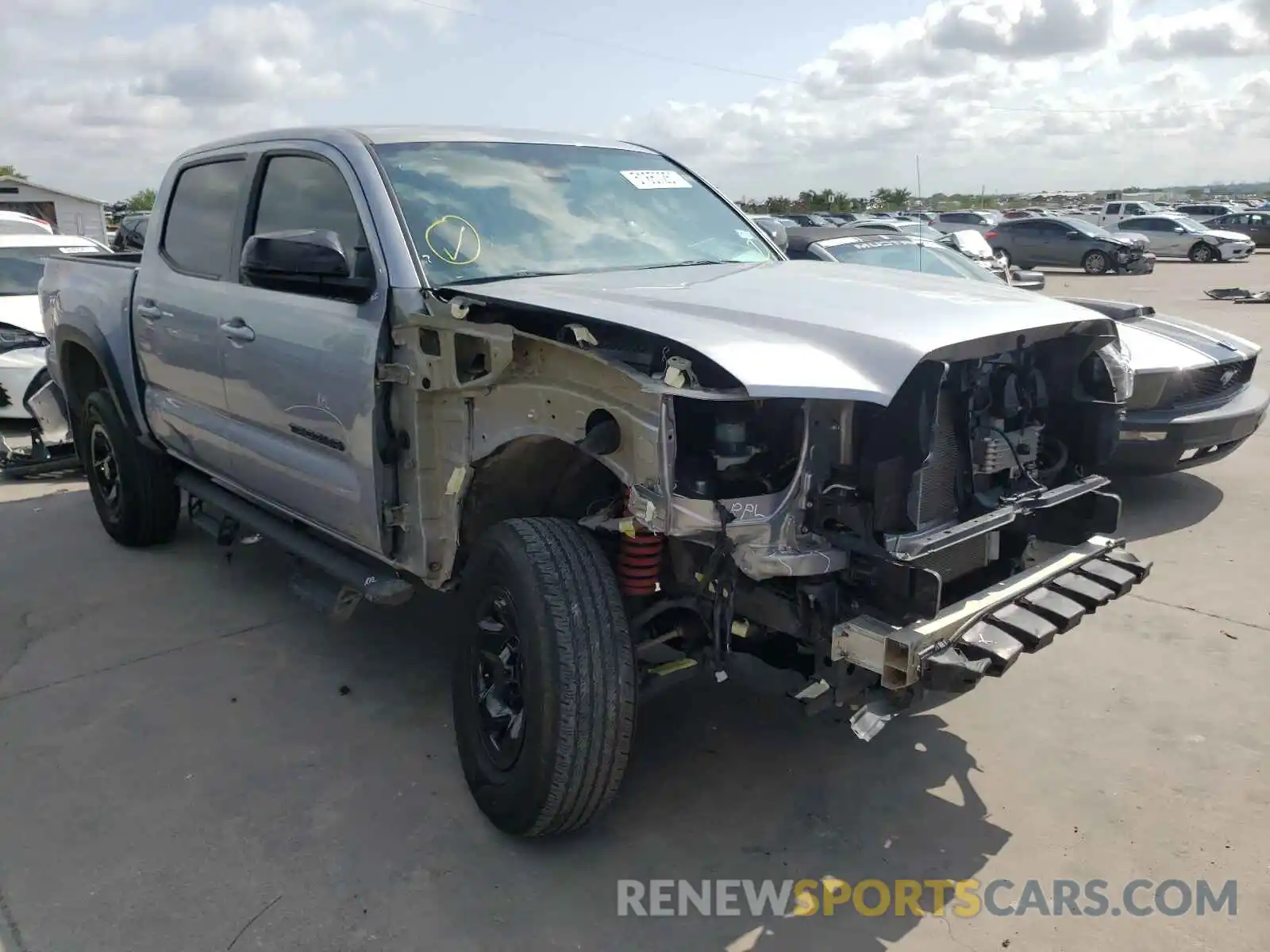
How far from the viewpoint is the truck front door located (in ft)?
11.3

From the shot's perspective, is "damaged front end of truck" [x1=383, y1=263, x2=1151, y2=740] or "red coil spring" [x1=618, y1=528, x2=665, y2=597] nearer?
"damaged front end of truck" [x1=383, y1=263, x2=1151, y2=740]

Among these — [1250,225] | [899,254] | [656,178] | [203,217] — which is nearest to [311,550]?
[203,217]

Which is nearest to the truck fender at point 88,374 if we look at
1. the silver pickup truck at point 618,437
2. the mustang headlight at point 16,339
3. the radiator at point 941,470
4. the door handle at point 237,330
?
the silver pickup truck at point 618,437

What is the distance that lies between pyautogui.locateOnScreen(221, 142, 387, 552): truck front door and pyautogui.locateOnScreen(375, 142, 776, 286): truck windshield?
22 centimetres

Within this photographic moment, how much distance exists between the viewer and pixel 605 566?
2.89 metres

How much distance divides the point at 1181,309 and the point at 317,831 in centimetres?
1659

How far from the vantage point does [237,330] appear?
4086mm

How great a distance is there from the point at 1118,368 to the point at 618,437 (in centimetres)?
167

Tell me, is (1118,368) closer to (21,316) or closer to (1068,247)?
(21,316)

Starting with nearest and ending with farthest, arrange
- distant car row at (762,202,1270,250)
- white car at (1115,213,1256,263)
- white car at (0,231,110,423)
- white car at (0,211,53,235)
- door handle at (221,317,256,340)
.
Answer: door handle at (221,317,256,340) < white car at (0,231,110,423) < white car at (0,211,53,235) < white car at (1115,213,1256,263) < distant car row at (762,202,1270,250)

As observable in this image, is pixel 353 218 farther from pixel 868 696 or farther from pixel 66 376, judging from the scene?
pixel 66 376

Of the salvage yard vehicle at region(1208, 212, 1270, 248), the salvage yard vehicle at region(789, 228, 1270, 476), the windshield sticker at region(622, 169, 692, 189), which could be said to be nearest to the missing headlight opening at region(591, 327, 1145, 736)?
the windshield sticker at region(622, 169, 692, 189)

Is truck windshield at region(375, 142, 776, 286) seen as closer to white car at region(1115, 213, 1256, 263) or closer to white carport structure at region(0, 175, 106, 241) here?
white car at region(1115, 213, 1256, 263)

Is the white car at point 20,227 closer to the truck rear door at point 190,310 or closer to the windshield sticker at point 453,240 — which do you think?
the truck rear door at point 190,310
